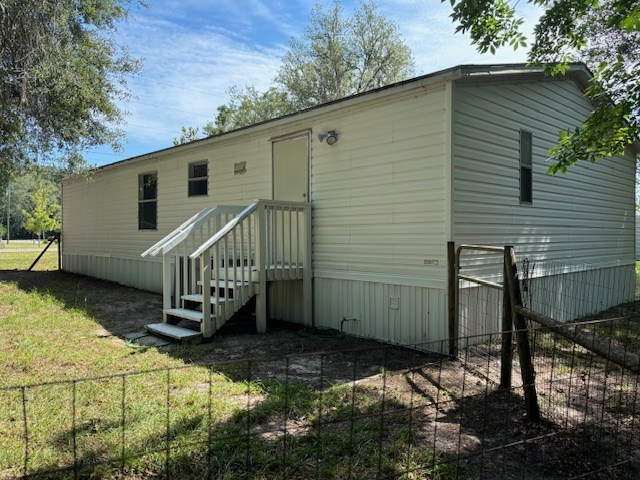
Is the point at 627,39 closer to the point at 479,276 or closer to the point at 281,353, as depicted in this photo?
the point at 479,276

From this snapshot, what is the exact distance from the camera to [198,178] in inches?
364

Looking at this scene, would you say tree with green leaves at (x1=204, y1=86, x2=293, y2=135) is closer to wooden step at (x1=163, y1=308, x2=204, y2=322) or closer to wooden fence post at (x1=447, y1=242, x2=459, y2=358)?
wooden step at (x1=163, y1=308, x2=204, y2=322)

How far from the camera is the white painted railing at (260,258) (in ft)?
19.1

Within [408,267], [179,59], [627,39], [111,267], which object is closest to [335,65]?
[179,59]

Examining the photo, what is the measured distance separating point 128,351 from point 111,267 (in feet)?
24.8

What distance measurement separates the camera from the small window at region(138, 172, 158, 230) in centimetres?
1043

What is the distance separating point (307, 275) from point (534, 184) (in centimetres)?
366

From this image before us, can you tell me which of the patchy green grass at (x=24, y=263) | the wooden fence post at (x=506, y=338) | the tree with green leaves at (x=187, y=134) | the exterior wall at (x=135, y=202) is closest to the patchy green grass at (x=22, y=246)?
the patchy green grass at (x=24, y=263)

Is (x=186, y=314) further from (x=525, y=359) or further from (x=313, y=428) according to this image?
(x=525, y=359)

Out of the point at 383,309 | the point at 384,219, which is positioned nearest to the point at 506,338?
the point at 383,309

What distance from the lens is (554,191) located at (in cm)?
722

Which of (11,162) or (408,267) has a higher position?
(11,162)

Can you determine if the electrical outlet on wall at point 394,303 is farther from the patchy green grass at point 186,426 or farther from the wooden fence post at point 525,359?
the wooden fence post at point 525,359

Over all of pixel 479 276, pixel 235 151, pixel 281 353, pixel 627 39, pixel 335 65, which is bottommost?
pixel 281 353
